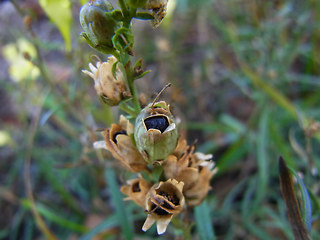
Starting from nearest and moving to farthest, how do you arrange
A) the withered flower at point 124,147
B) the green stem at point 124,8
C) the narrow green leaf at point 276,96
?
1. the green stem at point 124,8
2. the withered flower at point 124,147
3. the narrow green leaf at point 276,96

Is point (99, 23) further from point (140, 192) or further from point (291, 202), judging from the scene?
point (291, 202)

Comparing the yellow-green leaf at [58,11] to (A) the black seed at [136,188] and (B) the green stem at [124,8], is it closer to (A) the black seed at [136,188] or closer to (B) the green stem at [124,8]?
(B) the green stem at [124,8]

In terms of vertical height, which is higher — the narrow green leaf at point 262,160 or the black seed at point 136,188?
the black seed at point 136,188

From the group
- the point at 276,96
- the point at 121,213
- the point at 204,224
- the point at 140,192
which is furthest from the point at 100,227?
the point at 276,96

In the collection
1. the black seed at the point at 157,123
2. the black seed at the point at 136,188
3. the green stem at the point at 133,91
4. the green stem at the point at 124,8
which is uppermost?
the green stem at the point at 124,8

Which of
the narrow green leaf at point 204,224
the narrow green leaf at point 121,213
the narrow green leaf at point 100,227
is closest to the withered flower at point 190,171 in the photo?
the narrow green leaf at point 204,224

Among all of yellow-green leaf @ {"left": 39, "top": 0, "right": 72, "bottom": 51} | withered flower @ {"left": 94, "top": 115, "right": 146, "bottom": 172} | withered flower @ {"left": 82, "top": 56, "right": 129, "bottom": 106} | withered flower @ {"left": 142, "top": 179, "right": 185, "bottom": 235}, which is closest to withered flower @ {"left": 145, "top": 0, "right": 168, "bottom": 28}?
withered flower @ {"left": 82, "top": 56, "right": 129, "bottom": 106}
